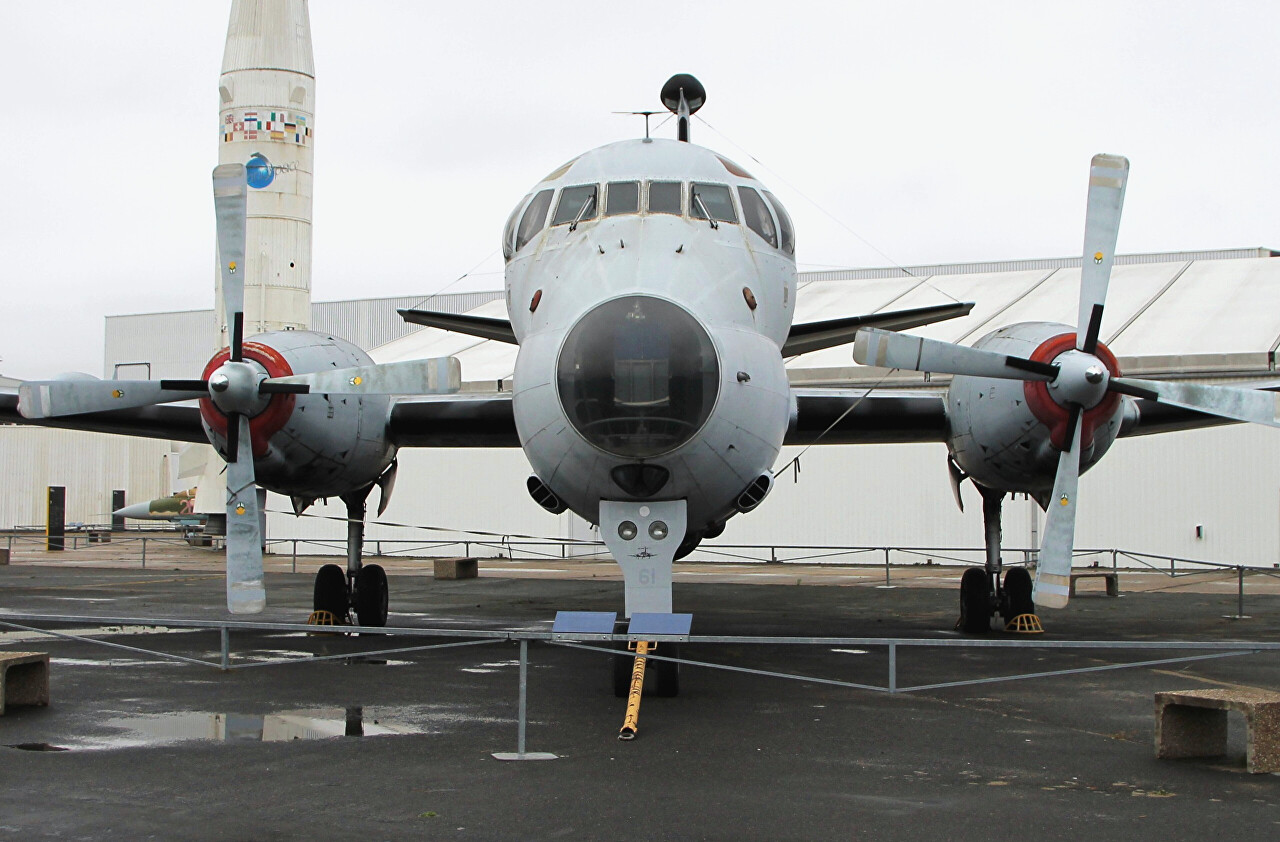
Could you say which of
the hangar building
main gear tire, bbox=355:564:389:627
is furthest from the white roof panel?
main gear tire, bbox=355:564:389:627

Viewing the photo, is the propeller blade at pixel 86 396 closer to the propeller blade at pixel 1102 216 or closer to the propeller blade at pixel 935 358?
the propeller blade at pixel 935 358

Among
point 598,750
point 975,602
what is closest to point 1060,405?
point 975,602

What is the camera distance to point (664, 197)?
440 inches

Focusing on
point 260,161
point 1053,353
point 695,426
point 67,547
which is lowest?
point 67,547

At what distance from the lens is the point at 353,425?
13.9 meters

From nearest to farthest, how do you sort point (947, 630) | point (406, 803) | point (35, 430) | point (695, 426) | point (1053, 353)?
point (406, 803), point (695, 426), point (1053, 353), point (947, 630), point (35, 430)

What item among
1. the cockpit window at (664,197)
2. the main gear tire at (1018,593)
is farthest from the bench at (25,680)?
the main gear tire at (1018,593)

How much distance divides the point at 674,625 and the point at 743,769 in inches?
59.6

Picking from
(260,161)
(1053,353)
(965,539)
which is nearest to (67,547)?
(260,161)

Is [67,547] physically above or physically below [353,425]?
below

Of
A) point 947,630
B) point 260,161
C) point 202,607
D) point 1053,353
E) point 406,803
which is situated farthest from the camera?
point 260,161

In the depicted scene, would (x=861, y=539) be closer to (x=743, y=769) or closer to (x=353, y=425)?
(x=353, y=425)

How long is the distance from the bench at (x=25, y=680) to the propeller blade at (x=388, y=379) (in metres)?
3.75

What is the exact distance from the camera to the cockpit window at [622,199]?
1109 cm
